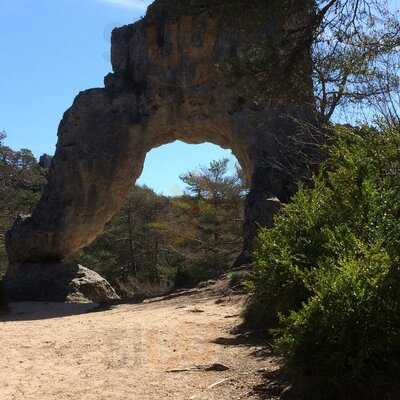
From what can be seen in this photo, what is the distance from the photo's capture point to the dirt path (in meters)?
4.70

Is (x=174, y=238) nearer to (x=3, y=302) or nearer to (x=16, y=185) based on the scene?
(x=16, y=185)

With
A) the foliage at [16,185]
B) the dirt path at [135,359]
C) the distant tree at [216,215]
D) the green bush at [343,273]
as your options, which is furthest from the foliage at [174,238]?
the green bush at [343,273]

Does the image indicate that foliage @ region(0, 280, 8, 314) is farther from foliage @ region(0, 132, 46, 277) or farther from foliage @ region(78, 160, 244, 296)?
foliage @ region(0, 132, 46, 277)

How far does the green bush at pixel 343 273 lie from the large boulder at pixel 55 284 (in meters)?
10.1

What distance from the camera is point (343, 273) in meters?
3.94

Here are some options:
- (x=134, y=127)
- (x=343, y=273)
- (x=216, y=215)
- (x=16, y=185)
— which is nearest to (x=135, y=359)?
(x=343, y=273)

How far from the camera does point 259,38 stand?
6.96 meters

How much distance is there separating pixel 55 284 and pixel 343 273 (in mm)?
13292

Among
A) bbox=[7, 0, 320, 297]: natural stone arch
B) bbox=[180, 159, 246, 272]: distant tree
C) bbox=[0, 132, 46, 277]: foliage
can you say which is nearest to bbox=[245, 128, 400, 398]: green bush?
bbox=[7, 0, 320, 297]: natural stone arch

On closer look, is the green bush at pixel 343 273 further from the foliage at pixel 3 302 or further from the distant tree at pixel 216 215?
the distant tree at pixel 216 215

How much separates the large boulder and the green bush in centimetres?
1008

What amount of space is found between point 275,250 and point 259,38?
2673 millimetres

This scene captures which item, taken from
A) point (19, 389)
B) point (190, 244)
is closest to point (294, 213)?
point (19, 389)

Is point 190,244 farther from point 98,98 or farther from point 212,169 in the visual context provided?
point 98,98
